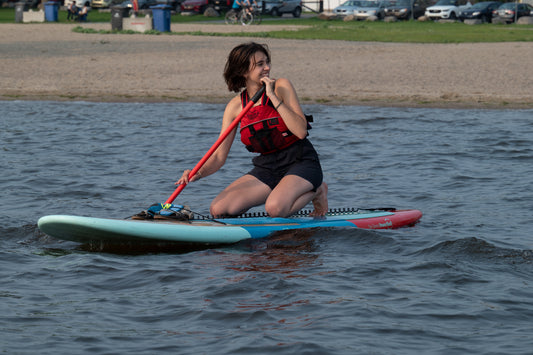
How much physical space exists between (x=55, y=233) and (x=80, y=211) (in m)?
1.32

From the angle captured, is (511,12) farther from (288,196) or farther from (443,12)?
(288,196)

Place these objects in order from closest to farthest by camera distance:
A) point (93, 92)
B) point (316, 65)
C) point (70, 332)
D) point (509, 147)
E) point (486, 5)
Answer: point (70, 332) → point (509, 147) → point (93, 92) → point (316, 65) → point (486, 5)

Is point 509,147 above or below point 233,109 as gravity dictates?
below

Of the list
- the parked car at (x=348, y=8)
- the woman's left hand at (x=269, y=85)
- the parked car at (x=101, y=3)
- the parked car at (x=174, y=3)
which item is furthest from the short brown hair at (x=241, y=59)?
the parked car at (x=101, y=3)

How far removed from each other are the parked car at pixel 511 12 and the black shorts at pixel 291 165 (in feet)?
98.7

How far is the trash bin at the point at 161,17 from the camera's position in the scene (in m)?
26.2

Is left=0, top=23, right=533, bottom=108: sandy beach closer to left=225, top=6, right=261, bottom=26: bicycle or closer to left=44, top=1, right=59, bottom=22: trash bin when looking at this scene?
left=225, top=6, right=261, bottom=26: bicycle

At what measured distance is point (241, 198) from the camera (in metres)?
6.07

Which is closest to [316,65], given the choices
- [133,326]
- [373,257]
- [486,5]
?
[373,257]

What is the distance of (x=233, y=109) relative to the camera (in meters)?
6.16

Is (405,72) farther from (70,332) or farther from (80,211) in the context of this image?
(70,332)

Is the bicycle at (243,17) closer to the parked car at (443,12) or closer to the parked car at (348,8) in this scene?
the parked car at (348,8)

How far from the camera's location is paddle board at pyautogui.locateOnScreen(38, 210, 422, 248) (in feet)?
18.3

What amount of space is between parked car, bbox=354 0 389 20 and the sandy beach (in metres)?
15.9
